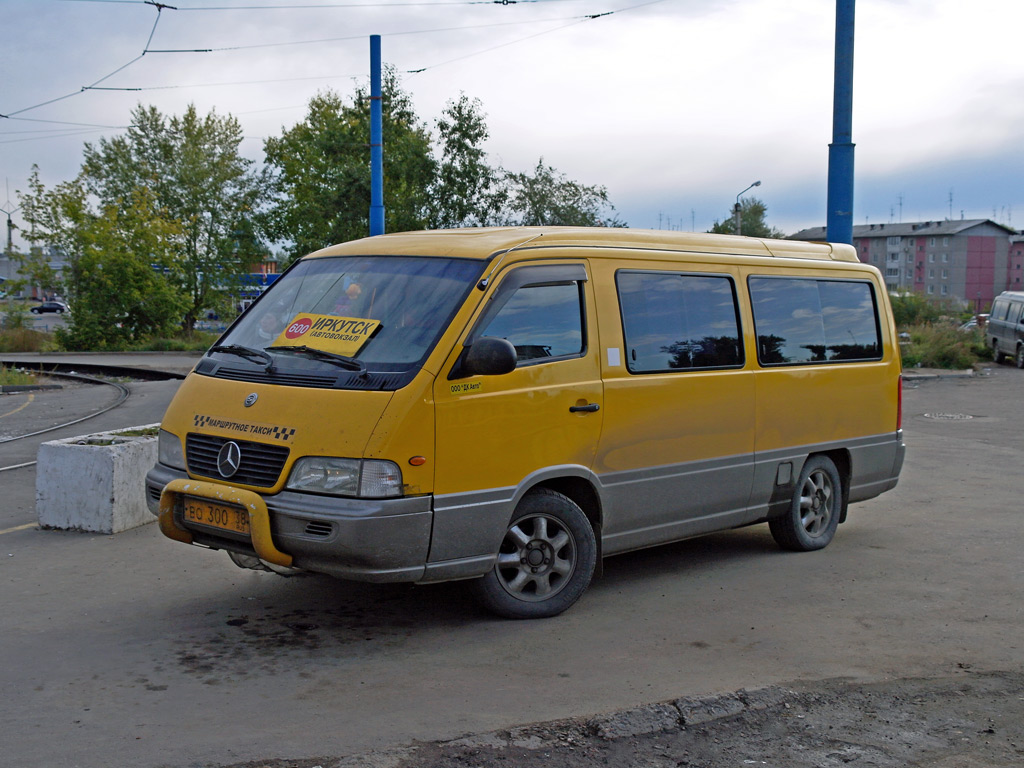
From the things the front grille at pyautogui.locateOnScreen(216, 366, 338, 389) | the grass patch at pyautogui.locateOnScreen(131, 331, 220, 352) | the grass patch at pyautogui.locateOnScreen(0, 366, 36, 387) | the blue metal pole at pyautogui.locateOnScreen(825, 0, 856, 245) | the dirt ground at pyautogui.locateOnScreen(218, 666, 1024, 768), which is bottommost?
the dirt ground at pyautogui.locateOnScreen(218, 666, 1024, 768)

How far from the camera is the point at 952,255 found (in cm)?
11581

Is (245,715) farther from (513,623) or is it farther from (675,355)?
(675,355)

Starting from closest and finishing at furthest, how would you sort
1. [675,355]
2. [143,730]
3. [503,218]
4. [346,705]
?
[143,730] < [346,705] < [675,355] < [503,218]

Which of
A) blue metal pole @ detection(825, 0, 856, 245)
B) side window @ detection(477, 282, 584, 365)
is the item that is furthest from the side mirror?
blue metal pole @ detection(825, 0, 856, 245)

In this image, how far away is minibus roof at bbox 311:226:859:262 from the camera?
18.5ft

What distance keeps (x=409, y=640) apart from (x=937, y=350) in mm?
24860

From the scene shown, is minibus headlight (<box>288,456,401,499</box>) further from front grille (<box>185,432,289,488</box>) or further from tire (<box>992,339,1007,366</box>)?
tire (<box>992,339,1007,366</box>)

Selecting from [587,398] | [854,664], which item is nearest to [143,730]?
[587,398]

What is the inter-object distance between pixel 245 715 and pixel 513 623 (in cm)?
173

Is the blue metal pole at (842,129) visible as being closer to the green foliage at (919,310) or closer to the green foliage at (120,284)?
the green foliage at (919,310)

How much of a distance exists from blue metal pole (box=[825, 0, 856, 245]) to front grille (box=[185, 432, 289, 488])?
33.4ft

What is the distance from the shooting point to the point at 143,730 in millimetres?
4012

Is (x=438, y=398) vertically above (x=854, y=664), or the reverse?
(x=438, y=398)

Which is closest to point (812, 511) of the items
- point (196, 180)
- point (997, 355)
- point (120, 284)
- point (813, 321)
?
point (813, 321)
